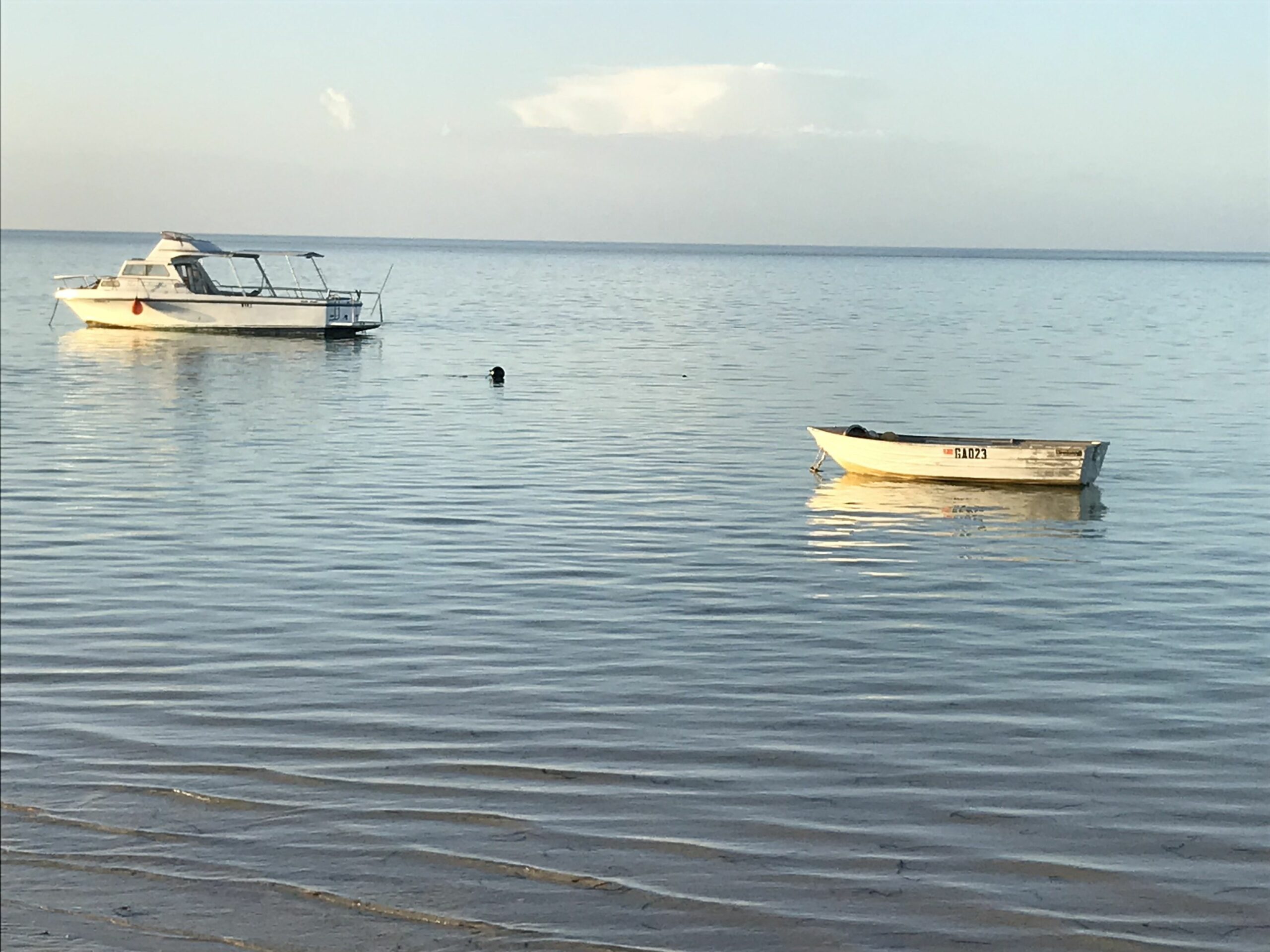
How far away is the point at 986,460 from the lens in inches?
1079

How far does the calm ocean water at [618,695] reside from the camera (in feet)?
30.3

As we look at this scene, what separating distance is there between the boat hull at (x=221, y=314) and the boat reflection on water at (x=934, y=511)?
3751 cm

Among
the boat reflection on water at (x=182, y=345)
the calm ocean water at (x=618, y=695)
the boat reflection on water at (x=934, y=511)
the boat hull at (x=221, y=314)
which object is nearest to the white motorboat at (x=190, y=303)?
the boat hull at (x=221, y=314)

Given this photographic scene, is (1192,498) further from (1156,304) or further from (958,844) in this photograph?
(1156,304)

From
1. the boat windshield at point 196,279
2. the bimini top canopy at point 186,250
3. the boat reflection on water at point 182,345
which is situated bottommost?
the boat reflection on water at point 182,345

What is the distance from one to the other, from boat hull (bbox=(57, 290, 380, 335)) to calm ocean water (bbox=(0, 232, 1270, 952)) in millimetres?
Result: 26617

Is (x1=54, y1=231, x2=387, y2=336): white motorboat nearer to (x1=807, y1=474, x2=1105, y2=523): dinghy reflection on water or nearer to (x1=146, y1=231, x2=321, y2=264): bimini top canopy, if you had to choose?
(x1=146, y1=231, x2=321, y2=264): bimini top canopy

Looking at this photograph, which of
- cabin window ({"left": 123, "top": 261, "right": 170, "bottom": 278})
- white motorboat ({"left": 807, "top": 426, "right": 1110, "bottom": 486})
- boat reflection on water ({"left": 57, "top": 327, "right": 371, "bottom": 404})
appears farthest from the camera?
cabin window ({"left": 123, "top": 261, "right": 170, "bottom": 278})

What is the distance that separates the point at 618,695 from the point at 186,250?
5025cm

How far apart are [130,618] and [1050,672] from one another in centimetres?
942

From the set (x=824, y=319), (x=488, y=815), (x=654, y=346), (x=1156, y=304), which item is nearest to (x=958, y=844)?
(x=488, y=815)

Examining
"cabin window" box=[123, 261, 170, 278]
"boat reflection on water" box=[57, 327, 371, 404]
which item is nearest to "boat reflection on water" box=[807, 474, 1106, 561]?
"boat reflection on water" box=[57, 327, 371, 404]

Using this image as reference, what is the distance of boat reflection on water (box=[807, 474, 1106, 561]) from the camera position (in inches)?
910

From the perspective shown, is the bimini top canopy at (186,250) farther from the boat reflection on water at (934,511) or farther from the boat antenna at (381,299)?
the boat reflection on water at (934,511)
